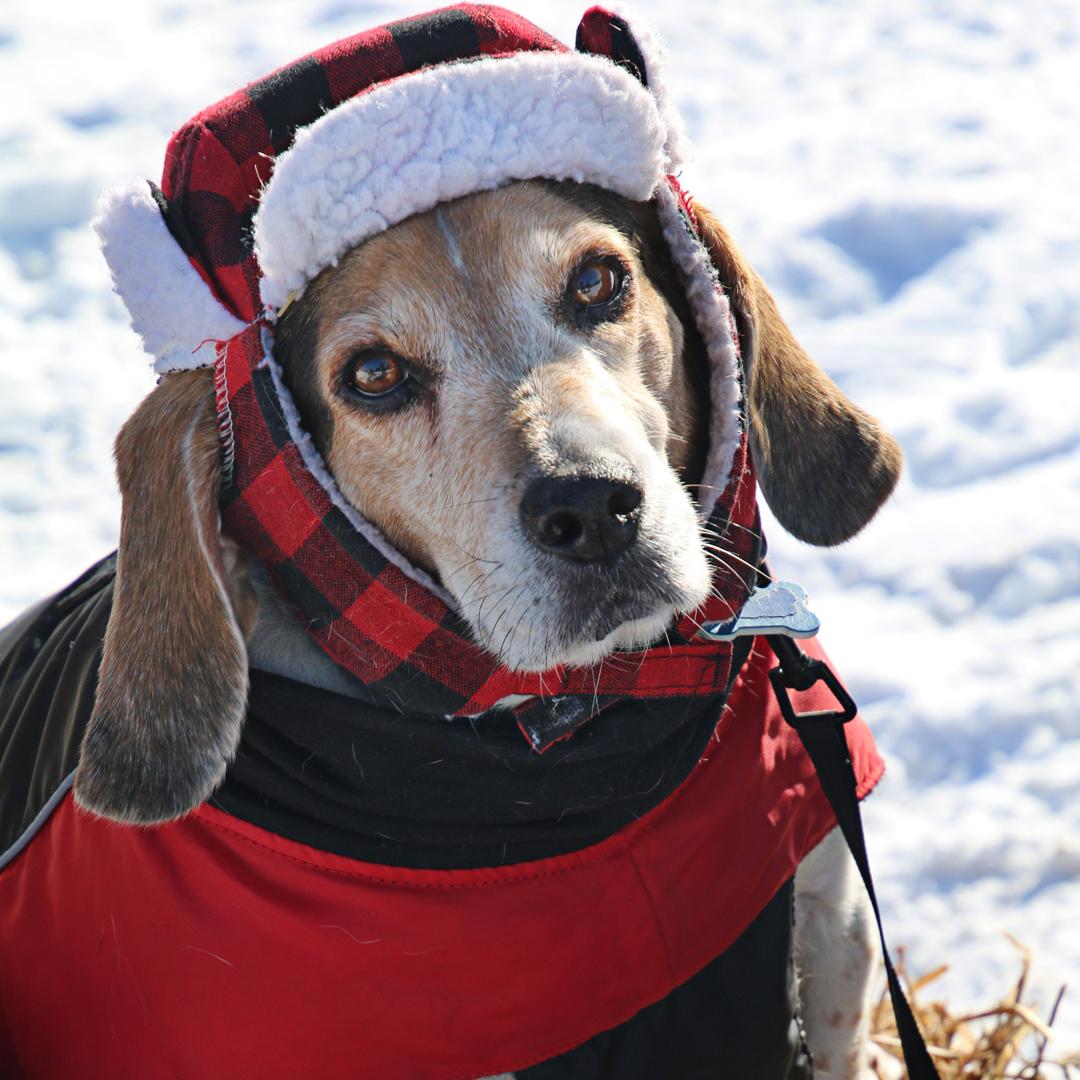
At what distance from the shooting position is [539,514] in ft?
6.66

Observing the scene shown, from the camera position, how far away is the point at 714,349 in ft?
7.84

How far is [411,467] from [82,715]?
787 mm

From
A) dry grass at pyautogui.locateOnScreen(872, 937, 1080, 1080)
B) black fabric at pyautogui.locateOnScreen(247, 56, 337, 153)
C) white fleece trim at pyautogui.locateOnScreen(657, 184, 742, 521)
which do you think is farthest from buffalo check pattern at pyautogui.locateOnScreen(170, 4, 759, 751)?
dry grass at pyautogui.locateOnScreen(872, 937, 1080, 1080)

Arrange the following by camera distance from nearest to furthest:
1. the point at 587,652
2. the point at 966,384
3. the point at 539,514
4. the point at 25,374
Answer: the point at 539,514 < the point at 587,652 < the point at 966,384 < the point at 25,374

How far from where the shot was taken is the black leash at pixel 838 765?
2.33 m

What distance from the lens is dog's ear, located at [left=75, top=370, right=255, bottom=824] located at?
215cm

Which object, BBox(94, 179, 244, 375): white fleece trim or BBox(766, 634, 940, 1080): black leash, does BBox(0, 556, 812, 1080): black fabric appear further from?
BBox(94, 179, 244, 375): white fleece trim

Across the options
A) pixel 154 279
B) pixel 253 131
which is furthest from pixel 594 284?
pixel 154 279

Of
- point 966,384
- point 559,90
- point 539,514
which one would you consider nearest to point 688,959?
point 539,514

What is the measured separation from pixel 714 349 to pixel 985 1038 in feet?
6.09

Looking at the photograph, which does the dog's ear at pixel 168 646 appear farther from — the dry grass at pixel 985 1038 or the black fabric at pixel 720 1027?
the dry grass at pixel 985 1038

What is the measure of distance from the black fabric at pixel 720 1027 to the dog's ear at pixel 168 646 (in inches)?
30.7

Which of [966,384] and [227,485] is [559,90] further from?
[966,384]

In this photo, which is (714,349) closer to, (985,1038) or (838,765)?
(838,765)
